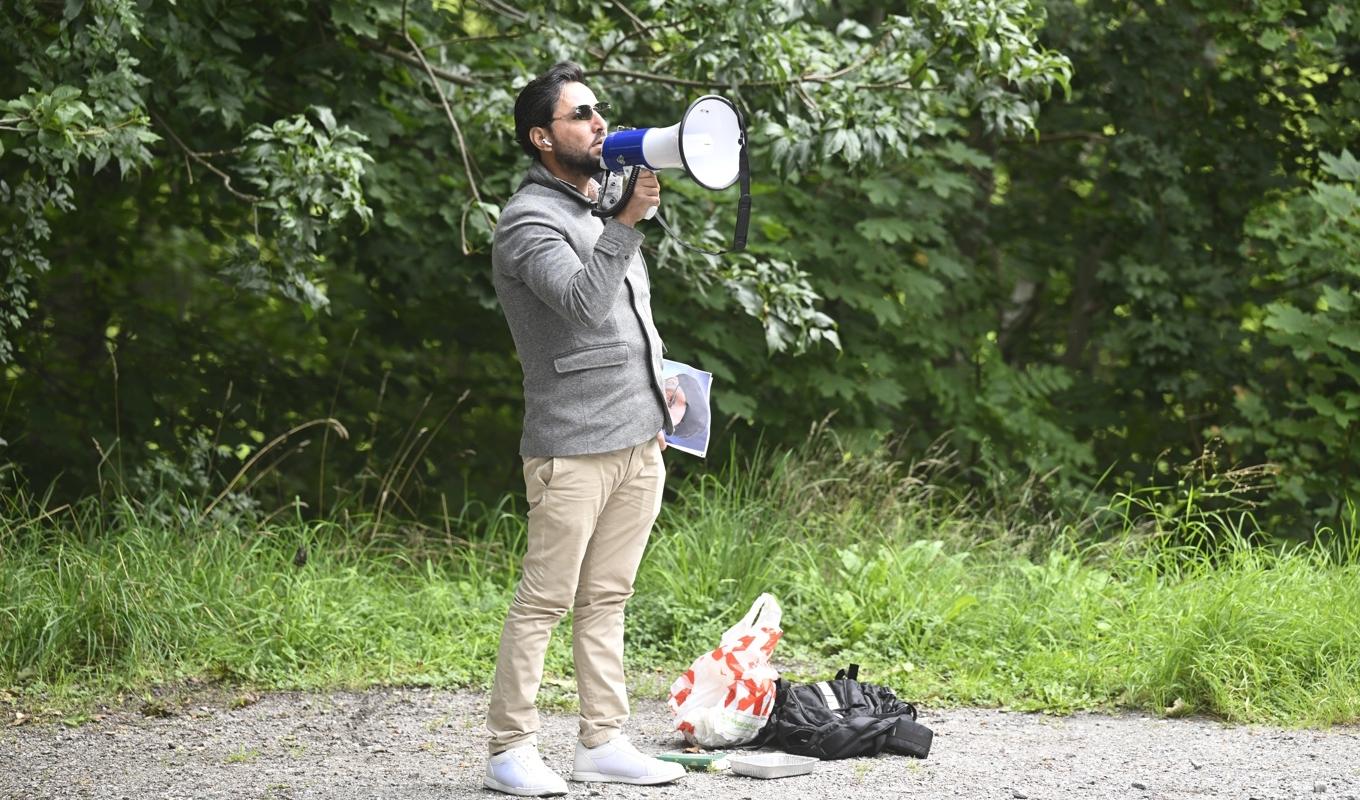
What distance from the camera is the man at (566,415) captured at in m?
3.56

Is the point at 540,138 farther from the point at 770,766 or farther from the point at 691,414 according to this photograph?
the point at 770,766

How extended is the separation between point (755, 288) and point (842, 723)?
222cm

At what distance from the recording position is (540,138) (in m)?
3.62

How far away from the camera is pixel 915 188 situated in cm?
843

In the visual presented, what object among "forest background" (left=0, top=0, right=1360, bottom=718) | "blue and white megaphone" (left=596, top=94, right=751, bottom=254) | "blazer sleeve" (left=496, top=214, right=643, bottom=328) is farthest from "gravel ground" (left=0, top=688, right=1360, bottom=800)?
"blue and white megaphone" (left=596, top=94, right=751, bottom=254)

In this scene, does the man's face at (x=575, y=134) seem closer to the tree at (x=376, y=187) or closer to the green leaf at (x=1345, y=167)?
the tree at (x=376, y=187)

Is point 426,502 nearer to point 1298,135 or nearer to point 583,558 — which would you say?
point 583,558

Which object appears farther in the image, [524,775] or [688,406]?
[688,406]

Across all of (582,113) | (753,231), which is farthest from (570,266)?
(753,231)

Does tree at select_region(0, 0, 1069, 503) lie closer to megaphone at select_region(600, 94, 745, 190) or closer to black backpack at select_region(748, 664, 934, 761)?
black backpack at select_region(748, 664, 934, 761)

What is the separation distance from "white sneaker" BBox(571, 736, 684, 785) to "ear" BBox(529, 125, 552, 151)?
1.61 metres

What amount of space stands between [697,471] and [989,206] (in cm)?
363

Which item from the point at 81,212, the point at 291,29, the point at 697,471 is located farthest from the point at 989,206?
the point at 81,212

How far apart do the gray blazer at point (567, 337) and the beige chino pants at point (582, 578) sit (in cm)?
7
